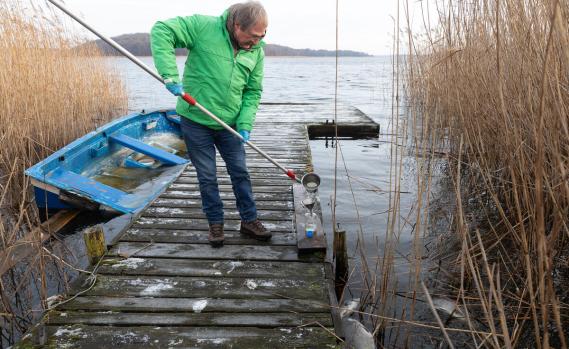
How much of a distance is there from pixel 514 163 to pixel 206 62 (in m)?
2.02

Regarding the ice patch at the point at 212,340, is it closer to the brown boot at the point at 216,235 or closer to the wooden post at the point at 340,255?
the brown boot at the point at 216,235

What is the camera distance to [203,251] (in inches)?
122

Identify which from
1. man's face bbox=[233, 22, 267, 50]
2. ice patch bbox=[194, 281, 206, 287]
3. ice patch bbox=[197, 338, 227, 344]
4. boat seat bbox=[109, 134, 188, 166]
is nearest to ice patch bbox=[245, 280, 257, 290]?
ice patch bbox=[194, 281, 206, 287]

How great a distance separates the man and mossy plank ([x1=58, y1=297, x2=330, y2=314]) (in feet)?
2.44

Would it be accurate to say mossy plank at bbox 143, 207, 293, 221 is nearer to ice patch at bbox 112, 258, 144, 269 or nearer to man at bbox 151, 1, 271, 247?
man at bbox 151, 1, 271, 247

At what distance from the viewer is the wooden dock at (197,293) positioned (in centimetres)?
215

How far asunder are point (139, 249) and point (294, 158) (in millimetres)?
3230

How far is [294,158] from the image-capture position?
19.6 ft

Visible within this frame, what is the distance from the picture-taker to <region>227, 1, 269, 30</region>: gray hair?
8.31 feet

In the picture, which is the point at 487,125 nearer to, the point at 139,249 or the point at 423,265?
the point at 423,265

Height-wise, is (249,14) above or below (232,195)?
above

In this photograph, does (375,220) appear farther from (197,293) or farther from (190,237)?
(197,293)

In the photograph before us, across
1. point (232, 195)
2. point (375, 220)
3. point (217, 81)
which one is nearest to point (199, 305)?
point (217, 81)

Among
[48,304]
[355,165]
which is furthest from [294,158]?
[48,304]
